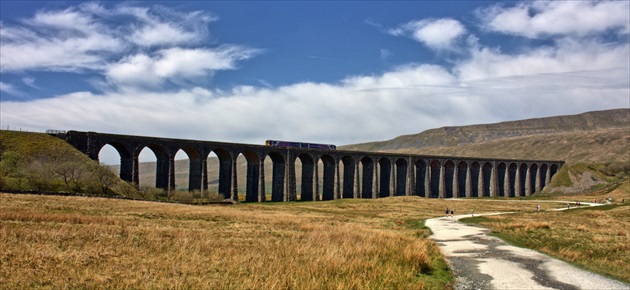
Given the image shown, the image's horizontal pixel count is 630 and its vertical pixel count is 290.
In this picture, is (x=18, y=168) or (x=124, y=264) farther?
(x=18, y=168)

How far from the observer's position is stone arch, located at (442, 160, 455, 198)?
112631mm

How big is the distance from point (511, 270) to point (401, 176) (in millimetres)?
90782

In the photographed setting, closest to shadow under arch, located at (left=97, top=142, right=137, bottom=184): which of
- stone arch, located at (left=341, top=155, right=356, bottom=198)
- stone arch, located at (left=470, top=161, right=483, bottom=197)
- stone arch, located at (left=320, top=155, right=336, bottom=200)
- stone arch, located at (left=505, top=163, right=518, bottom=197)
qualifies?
stone arch, located at (left=320, top=155, right=336, bottom=200)

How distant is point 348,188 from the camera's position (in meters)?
94.8

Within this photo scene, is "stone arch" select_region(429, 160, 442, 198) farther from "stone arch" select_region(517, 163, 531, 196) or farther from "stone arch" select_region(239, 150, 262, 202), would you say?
"stone arch" select_region(239, 150, 262, 202)

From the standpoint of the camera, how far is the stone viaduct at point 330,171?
6209 centimetres

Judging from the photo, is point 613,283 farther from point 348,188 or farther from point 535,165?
point 535,165

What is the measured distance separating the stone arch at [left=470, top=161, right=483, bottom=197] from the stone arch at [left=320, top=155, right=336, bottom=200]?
46.5 m

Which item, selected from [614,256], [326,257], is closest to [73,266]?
[326,257]

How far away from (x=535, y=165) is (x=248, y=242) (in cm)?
12767

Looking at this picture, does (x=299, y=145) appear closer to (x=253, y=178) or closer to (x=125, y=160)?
(x=253, y=178)

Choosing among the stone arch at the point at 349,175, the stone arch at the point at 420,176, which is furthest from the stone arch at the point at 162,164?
the stone arch at the point at 420,176

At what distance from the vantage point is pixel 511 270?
1617 cm

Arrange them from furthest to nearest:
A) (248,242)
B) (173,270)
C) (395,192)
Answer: (395,192) → (248,242) → (173,270)
